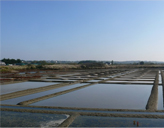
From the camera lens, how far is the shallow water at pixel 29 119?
262 inches

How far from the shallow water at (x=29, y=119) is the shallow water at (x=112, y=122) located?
729 millimetres

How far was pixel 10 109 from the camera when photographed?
8570 millimetres

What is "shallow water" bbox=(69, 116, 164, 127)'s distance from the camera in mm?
6504

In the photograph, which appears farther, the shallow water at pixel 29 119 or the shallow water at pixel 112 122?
the shallow water at pixel 29 119

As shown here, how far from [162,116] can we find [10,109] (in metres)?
6.59

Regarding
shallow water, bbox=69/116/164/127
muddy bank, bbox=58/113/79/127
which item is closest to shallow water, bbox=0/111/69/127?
muddy bank, bbox=58/113/79/127

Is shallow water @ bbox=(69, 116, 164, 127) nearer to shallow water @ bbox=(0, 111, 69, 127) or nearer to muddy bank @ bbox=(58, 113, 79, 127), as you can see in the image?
muddy bank @ bbox=(58, 113, 79, 127)

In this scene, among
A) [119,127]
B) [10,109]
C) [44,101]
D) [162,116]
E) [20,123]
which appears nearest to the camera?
[119,127]

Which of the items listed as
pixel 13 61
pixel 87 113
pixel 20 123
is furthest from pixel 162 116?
pixel 13 61

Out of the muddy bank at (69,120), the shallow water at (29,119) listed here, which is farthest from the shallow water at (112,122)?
the shallow water at (29,119)

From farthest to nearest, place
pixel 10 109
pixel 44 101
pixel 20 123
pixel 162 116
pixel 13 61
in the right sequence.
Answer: pixel 13 61 → pixel 44 101 → pixel 10 109 → pixel 162 116 → pixel 20 123

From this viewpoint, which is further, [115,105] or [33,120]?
[115,105]

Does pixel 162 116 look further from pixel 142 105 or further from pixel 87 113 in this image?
pixel 87 113

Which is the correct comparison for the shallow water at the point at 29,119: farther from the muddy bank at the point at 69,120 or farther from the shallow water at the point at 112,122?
the shallow water at the point at 112,122
